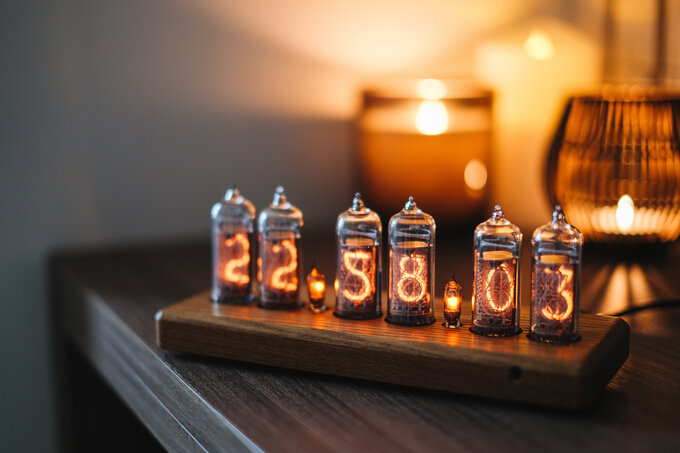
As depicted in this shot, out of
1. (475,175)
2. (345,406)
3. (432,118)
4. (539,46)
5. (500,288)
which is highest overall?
(539,46)

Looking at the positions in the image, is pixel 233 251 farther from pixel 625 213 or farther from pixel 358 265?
pixel 625 213

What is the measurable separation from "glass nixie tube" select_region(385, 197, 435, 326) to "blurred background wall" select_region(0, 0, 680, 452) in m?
0.69

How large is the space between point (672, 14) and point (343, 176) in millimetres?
787

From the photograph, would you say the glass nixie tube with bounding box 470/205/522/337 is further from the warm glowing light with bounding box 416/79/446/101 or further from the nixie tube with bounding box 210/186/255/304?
the warm glowing light with bounding box 416/79/446/101

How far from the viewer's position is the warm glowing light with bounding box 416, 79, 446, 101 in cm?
154

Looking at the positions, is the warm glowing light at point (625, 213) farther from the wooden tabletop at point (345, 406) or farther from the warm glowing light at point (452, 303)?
the warm glowing light at point (452, 303)

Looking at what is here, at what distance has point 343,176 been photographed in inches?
65.1

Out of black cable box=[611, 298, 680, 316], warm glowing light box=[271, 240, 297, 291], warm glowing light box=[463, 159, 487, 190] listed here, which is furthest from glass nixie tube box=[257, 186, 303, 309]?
warm glowing light box=[463, 159, 487, 190]

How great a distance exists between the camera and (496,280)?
0.85 metres

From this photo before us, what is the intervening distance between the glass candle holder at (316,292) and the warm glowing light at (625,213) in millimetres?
668

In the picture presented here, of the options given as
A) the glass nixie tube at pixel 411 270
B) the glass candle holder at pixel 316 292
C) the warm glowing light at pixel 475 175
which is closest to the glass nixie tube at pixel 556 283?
the glass nixie tube at pixel 411 270

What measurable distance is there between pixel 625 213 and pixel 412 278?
65cm

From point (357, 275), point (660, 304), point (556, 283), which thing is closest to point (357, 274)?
point (357, 275)

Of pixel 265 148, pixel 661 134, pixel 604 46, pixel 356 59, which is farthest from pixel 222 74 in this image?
pixel 604 46
